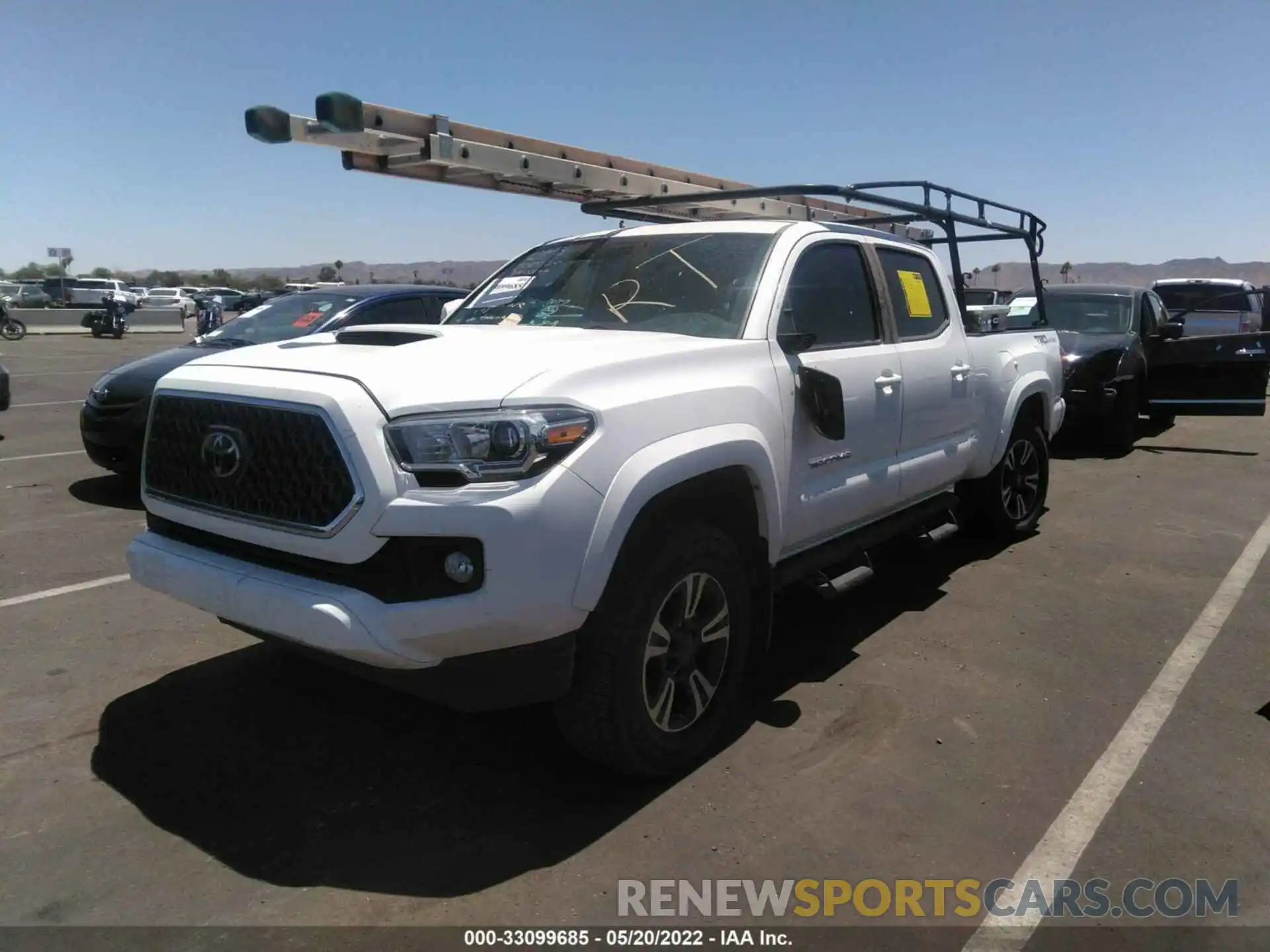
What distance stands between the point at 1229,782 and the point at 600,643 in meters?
2.37

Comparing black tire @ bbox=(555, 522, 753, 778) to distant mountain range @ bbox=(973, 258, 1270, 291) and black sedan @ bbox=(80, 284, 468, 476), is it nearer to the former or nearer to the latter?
black sedan @ bbox=(80, 284, 468, 476)

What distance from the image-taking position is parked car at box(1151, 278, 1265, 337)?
14000 mm

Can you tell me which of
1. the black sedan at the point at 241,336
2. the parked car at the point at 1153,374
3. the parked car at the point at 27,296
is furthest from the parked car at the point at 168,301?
the parked car at the point at 1153,374

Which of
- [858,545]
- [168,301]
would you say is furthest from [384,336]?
[168,301]

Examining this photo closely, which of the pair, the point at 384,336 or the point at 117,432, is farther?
the point at 117,432

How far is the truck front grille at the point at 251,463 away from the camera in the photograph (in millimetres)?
2842

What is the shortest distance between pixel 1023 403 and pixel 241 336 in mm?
5867

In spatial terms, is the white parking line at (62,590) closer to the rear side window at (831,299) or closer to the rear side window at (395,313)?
the rear side window at (395,313)

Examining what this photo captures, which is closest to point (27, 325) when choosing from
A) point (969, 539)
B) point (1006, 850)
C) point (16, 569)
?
point (16, 569)

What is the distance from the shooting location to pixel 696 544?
3305mm

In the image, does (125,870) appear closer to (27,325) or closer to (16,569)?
(16,569)

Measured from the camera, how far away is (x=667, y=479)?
121 inches

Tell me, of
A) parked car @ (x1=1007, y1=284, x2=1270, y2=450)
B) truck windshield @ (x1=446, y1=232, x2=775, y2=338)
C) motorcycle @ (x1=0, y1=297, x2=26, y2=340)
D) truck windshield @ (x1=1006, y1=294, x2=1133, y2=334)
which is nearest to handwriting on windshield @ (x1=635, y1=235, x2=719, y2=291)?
truck windshield @ (x1=446, y1=232, x2=775, y2=338)

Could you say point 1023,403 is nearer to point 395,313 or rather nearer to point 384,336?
point 384,336
